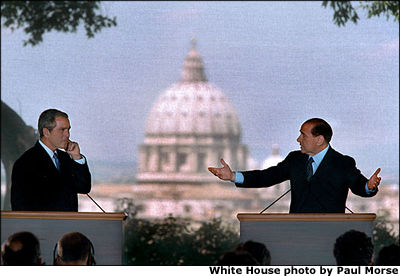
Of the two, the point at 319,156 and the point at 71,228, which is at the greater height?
the point at 319,156

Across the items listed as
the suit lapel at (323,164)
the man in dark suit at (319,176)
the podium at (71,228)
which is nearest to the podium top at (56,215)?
the podium at (71,228)

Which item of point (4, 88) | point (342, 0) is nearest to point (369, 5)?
point (342, 0)

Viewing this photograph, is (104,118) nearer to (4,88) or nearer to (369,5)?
(4,88)

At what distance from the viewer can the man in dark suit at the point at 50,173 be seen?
20.7 ft

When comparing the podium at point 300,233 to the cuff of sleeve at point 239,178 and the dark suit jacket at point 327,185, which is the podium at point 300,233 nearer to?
the dark suit jacket at point 327,185

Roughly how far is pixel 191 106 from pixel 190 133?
0.57m

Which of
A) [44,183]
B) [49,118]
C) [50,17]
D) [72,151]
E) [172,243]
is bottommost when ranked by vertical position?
[172,243]

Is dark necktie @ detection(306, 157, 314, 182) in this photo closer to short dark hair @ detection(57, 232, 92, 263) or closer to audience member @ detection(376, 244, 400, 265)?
audience member @ detection(376, 244, 400, 265)

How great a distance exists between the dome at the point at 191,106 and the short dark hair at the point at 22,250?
10.1m

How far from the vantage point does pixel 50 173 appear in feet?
21.0

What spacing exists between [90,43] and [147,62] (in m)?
1.12

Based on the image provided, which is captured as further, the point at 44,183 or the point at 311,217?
the point at 44,183

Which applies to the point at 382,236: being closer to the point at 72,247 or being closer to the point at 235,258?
the point at 72,247

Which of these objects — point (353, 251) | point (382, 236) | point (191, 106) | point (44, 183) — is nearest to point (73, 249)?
point (44, 183)
